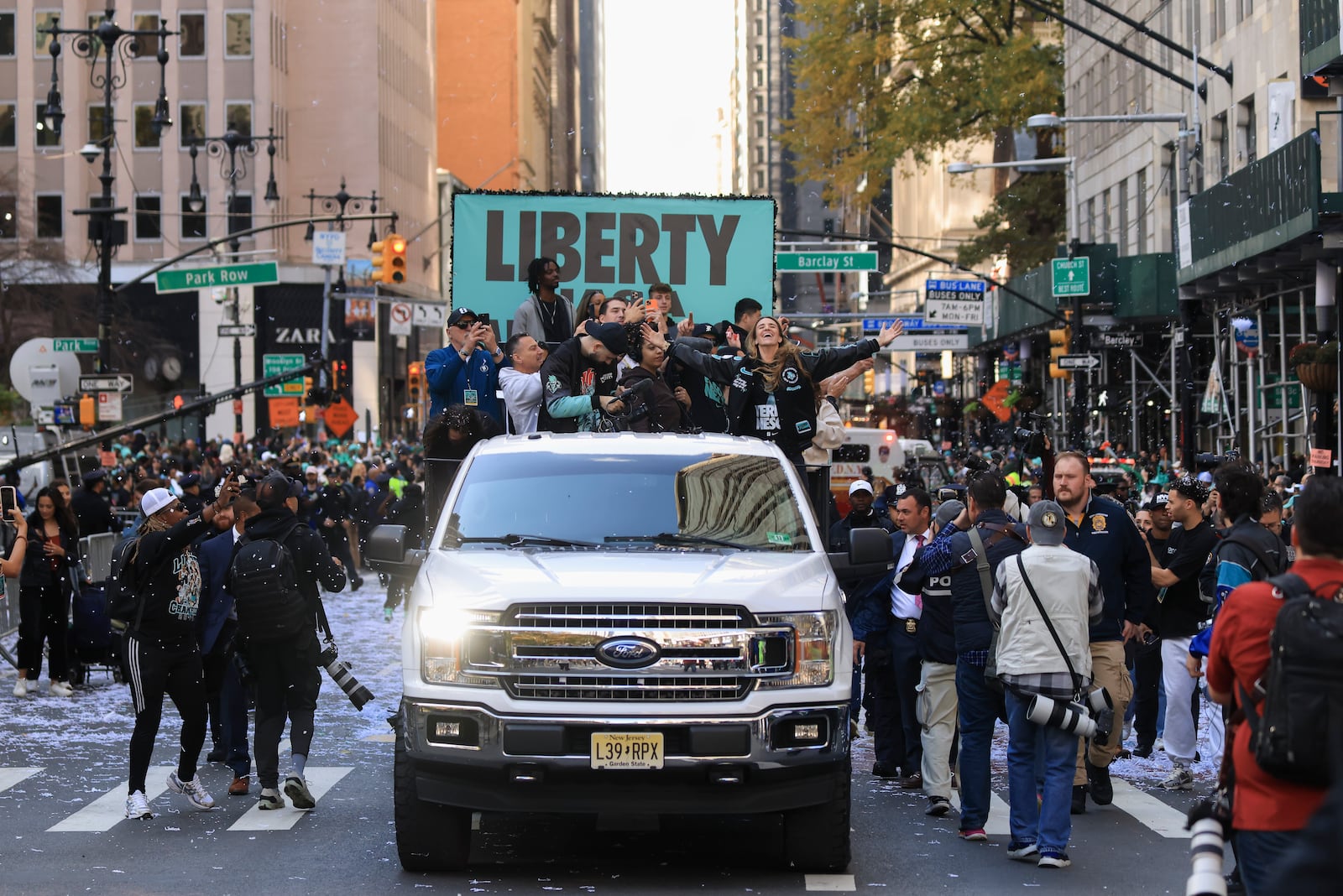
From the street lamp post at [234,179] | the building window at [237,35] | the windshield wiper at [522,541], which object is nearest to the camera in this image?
the windshield wiper at [522,541]

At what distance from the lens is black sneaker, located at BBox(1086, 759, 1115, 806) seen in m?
11.9

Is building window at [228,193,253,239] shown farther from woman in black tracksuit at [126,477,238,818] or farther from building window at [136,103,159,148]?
woman in black tracksuit at [126,477,238,818]

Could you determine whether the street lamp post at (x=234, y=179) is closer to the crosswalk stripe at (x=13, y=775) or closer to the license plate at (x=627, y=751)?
the crosswalk stripe at (x=13, y=775)

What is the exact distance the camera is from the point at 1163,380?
43312 millimetres

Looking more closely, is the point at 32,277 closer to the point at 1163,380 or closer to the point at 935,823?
the point at 1163,380

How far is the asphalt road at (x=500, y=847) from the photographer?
371 inches

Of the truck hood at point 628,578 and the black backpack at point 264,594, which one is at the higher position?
the truck hood at point 628,578

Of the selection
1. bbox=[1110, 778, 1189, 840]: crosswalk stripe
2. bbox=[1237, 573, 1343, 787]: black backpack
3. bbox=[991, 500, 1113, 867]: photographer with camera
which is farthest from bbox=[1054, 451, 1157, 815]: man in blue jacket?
bbox=[1237, 573, 1343, 787]: black backpack

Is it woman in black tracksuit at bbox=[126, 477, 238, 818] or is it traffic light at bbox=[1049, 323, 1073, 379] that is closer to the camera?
woman in black tracksuit at bbox=[126, 477, 238, 818]

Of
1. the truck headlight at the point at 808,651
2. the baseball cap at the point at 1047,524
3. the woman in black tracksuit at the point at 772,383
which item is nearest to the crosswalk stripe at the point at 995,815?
the baseball cap at the point at 1047,524

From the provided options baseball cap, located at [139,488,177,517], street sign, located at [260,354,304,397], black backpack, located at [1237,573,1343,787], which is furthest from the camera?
street sign, located at [260,354,304,397]

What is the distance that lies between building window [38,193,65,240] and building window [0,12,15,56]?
5.53 m

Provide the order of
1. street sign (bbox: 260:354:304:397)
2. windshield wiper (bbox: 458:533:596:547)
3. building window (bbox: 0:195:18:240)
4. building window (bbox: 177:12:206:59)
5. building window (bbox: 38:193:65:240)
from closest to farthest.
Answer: windshield wiper (bbox: 458:533:596:547) → street sign (bbox: 260:354:304:397) → building window (bbox: 0:195:18:240) → building window (bbox: 38:193:65:240) → building window (bbox: 177:12:206:59)

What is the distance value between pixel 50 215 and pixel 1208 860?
76.6 metres
